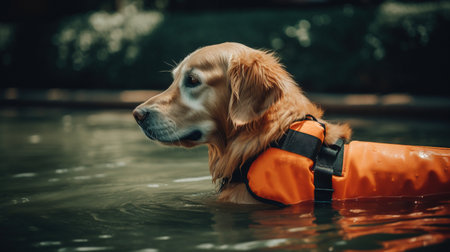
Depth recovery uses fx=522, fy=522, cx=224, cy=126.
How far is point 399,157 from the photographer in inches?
145

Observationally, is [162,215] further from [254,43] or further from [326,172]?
[254,43]

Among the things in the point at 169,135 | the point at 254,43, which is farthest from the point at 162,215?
the point at 254,43

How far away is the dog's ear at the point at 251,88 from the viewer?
12.3 feet

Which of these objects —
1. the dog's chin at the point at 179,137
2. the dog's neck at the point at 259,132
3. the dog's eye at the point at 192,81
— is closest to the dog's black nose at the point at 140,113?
the dog's chin at the point at 179,137

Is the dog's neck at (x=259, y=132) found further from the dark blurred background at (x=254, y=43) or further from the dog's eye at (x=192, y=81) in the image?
the dark blurred background at (x=254, y=43)

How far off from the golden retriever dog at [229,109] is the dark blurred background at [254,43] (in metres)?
7.95

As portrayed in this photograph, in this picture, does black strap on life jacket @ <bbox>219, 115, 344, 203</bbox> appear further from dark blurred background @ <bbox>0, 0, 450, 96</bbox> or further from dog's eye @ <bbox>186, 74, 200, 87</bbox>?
dark blurred background @ <bbox>0, 0, 450, 96</bbox>

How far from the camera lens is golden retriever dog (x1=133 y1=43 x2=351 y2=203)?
377 centimetres

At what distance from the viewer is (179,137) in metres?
3.95

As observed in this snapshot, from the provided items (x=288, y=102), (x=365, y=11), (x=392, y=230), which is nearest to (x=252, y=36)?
(x=365, y=11)

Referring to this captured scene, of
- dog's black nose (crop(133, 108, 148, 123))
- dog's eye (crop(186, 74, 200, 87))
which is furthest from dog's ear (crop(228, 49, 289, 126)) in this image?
dog's black nose (crop(133, 108, 148, 123))

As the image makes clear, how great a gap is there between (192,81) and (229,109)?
384mm

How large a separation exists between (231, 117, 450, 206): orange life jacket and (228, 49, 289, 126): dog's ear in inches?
11.2

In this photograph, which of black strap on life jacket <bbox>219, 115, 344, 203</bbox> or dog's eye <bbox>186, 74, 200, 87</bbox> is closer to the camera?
black strap on life jacket <bbox>219, 115, 344, 203</bbox>
